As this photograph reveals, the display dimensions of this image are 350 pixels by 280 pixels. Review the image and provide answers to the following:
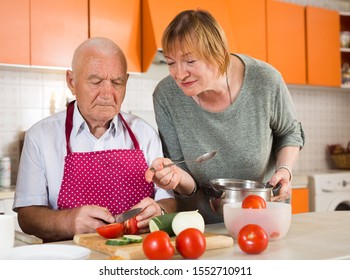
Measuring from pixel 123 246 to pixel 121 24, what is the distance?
6.88ft

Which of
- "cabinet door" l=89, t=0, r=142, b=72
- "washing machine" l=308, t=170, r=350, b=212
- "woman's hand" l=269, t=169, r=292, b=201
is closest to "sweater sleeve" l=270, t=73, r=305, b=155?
"woman's hand" l=269, t=169, r=292, b=201

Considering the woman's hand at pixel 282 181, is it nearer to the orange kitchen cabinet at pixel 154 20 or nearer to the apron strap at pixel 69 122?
the apron strap at pixel 69 122

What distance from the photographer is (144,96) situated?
335 centimetres

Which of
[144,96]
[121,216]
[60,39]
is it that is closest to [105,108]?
[121,216]

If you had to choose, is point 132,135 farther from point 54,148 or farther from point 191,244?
point 191,244

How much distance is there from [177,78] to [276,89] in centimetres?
40

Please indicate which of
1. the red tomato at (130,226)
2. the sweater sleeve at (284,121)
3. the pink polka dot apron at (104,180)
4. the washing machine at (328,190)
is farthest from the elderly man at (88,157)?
the washing machine at (328,190)

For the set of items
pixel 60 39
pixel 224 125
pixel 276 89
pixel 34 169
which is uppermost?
pixel 60 39

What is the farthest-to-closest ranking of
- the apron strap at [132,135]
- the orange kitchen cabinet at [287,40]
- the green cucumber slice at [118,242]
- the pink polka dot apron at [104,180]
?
the orange kitchen cabinet at [287,40] < the apron strap at [132,135] < the pink polka dot apron at [104,180] < the green cucumber slice at [118,242]

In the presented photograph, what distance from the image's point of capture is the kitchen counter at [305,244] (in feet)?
3.55

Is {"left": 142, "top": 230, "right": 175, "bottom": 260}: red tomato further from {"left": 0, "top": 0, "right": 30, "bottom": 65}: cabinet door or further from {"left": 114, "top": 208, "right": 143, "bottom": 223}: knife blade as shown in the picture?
{"left": 0, "top": 0, "right": 30, "bottom": 65}: cabinet door

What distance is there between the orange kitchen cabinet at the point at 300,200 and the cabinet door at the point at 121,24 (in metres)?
1.29

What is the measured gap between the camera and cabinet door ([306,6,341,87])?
3.72m
